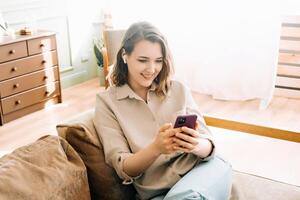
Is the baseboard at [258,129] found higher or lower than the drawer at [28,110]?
higher

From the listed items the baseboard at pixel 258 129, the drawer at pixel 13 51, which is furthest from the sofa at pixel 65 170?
the drawer at pixel 13 51

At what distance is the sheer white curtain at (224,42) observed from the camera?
355 cm

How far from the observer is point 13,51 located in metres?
3.13

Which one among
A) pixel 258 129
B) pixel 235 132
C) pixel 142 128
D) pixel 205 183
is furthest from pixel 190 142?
pixel 235 132

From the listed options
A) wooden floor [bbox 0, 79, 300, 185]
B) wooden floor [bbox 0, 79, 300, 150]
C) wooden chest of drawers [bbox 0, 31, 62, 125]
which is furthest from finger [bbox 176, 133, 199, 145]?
wooden chest of drawers [bbox 0, 31, 62, 125]

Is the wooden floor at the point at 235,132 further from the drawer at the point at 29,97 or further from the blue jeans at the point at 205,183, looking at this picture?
the blue jeans at the point at 205,183

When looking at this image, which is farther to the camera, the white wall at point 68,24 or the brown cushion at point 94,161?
the white wall at point 68,24

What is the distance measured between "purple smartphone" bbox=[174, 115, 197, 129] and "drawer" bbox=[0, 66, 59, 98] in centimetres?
228

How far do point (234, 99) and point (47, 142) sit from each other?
275cm

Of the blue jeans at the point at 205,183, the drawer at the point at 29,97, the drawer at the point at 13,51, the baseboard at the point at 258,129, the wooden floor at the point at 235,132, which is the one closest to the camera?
the blue jeans at the point at 205,183

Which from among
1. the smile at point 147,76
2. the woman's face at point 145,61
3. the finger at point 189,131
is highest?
the woman's face at point 145,61

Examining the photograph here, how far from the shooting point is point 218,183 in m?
1.28

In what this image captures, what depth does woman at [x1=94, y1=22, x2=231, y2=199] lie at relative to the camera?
4.08 ft

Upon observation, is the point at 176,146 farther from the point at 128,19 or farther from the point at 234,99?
the point at 128,19
